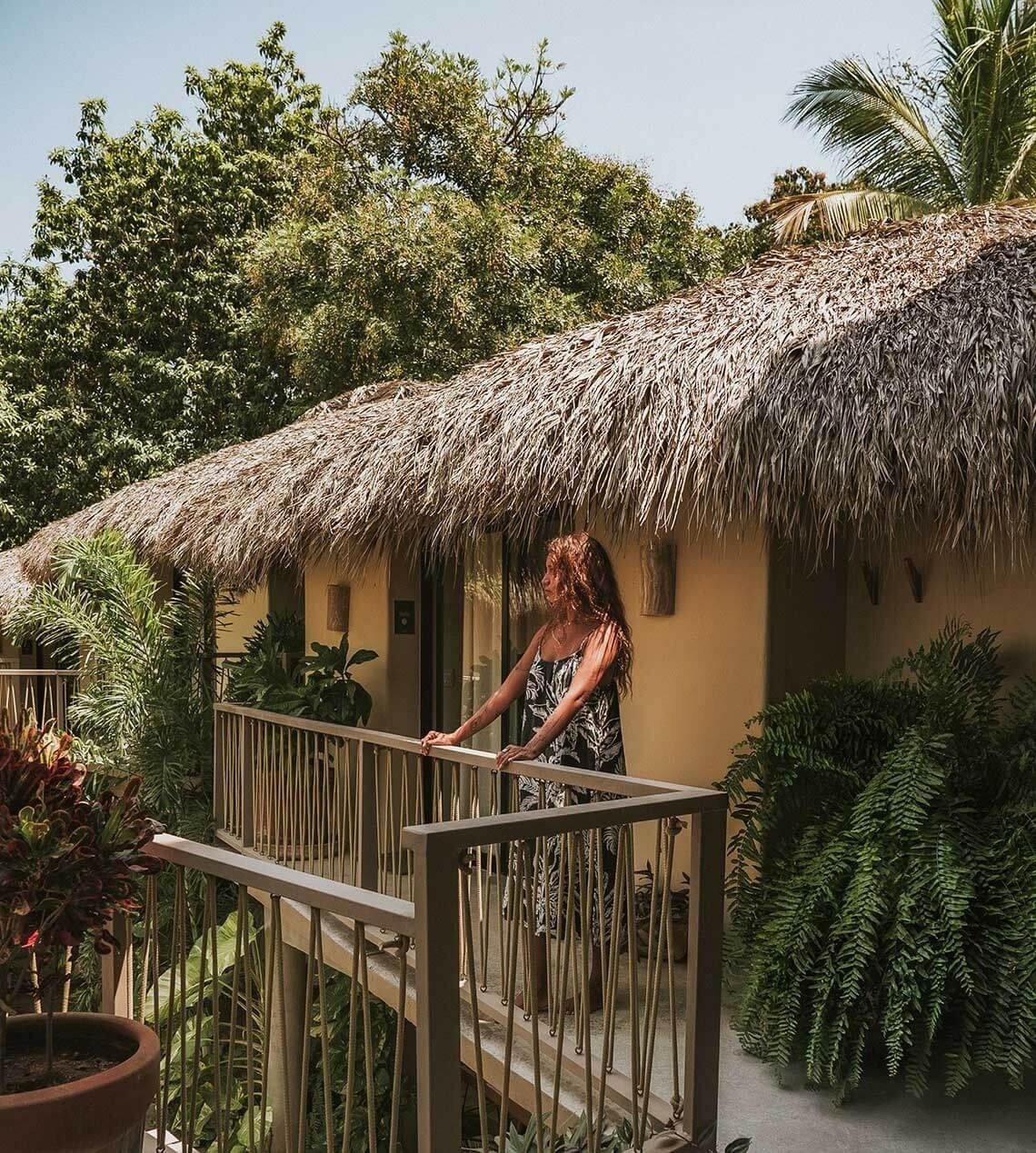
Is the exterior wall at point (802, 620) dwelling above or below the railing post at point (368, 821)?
above

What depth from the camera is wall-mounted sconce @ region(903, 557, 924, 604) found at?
541cm

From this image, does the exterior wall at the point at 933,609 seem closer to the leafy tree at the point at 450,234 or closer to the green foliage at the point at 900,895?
the green foliage at the point at 900,895

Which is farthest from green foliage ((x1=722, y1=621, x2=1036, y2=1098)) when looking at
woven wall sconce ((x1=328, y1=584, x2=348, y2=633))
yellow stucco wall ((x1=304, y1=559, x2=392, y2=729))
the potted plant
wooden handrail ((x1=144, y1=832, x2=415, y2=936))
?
woven wall sconce ((x1=328, y1=584, x2=348, y2=633))

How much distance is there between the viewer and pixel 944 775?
3939mm

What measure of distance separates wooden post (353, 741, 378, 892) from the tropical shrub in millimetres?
2760

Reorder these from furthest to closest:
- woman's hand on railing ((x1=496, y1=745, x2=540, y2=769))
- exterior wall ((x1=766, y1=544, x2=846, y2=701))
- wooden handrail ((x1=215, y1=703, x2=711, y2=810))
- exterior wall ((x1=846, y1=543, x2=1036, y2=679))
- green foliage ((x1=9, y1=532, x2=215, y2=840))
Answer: green foliage ((x1=9, y1=532, x2=215, y2=840)), exterior wall ((x1=766, y1=544, x2=846, y2=701)), exterior wall ((x1=846, y1=543, x2=1036, y2=679)), woman's hand on railing ((x1=496, y1=745, x2=540, y2=769)), wooden handrail ((x1=215, y1=703, x2=711, y2=810))

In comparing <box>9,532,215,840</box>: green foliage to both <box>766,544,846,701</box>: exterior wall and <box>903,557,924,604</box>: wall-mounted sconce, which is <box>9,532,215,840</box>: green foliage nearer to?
<box>766,544,846,701</box>: exterior wall

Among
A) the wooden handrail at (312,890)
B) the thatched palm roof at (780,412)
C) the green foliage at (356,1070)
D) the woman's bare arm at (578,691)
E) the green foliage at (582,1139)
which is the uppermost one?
the thatched palm roof at (780,412)

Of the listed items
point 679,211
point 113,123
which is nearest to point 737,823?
point 679,211

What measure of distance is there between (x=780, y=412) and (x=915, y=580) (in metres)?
1.26

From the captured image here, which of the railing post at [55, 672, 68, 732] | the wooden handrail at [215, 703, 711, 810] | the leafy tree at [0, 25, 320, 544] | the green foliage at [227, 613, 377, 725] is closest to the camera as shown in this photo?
the wooden handrail at [215, 703, 711, 810]

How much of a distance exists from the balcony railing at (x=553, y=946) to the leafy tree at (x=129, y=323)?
54.1 ft

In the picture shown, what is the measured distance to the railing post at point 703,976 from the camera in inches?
134

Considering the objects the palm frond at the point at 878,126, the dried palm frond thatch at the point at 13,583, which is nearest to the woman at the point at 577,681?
the dried palm frond thatch at the point at 13,583
